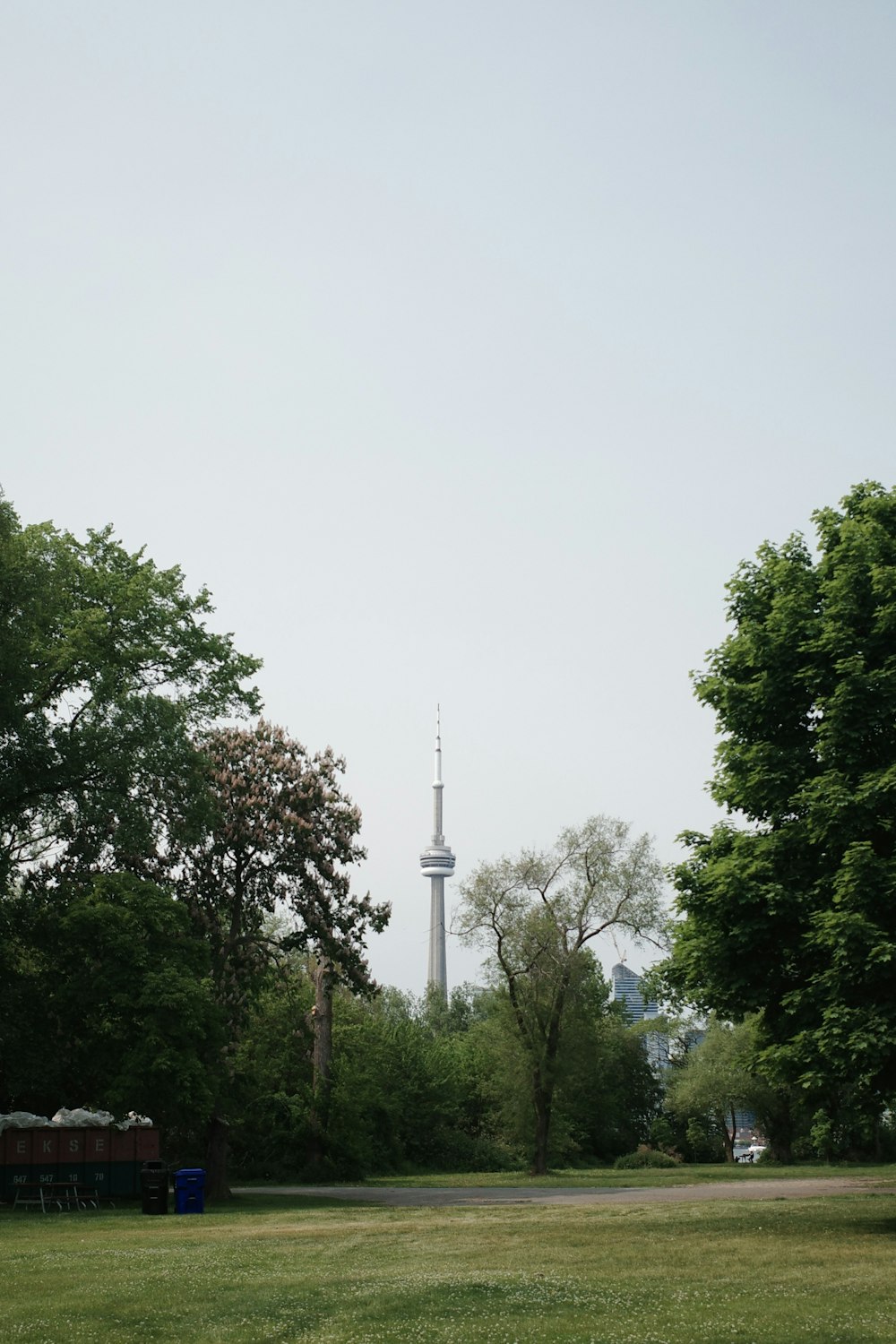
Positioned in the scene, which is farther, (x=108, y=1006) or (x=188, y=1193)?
(x=108, y=1006)

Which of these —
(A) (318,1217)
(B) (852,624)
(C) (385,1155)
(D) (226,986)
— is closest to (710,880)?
(B) (852,624)

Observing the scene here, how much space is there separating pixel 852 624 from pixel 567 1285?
46.0ft

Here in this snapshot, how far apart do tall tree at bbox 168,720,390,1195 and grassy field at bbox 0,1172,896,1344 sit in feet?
54.9

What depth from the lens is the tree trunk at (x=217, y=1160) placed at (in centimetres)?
4116

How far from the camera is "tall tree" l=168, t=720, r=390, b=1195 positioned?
4353cm

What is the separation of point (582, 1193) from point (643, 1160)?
99.9 ft

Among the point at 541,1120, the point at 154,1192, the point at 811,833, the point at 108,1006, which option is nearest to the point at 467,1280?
the point at 811,833

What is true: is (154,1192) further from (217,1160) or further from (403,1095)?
(403,1095)

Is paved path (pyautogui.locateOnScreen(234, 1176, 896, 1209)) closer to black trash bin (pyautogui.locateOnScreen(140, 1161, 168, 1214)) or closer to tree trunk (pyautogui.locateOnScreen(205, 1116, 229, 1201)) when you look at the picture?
tree trunk (pyautogui.locateOnScreen(205, 1116, 229, 1201))

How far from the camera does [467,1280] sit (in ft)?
53.9

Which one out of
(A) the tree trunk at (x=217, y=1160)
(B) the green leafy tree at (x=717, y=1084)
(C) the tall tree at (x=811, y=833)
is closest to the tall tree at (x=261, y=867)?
(A) the tree trunk at (x=217, y=1160)

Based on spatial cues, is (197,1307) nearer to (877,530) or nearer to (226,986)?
(877,530)

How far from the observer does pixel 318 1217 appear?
28.9 meters

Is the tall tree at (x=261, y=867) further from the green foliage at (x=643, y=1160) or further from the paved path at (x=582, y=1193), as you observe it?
the green foliage at (x=643, y=1160)
